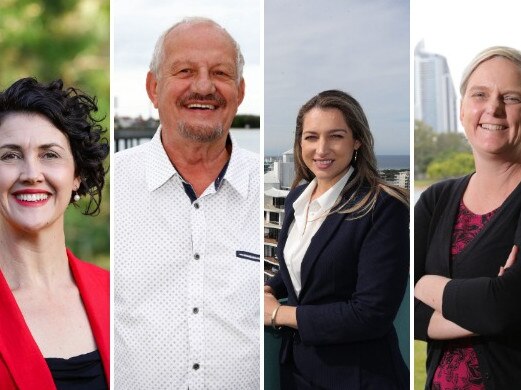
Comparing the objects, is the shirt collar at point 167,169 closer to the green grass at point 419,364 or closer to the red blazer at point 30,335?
the red blazer at point 30,335

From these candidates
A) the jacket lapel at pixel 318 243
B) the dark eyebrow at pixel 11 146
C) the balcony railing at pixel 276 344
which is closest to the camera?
the dark eyebrow at pixel 11 146

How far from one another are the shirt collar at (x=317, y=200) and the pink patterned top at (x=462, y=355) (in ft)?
1.71

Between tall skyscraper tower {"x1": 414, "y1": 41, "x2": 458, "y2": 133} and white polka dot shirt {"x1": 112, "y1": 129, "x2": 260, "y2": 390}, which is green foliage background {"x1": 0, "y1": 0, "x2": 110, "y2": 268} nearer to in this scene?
white polka dot shirt {"x1": 112, "y1": 129, "x2": 260, "y2": 390}

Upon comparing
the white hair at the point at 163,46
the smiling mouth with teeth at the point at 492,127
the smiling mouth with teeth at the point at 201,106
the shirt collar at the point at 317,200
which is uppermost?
the white hair at the point at 163,46

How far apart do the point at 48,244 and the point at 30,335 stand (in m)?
0.39

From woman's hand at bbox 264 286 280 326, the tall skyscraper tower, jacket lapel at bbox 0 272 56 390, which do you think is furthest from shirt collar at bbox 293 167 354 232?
jacket lapel at bbox 0 272 56 390

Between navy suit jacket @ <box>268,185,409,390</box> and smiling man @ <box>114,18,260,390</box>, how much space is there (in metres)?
0.23

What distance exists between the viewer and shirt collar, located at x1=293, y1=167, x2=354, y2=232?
3.40 meters

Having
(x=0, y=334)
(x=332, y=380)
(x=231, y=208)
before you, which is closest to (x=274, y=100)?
(x=231, y=208)

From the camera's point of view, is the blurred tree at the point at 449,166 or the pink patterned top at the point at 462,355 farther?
the blurred tree at the point at 449,166

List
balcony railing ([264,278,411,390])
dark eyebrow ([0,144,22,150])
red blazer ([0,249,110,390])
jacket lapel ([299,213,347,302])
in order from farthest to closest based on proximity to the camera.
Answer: balcony railing ([264,278,411,390]), jacket lapel ([299,213,347,302]), dark eyebrow ([0,144,22,150]), red blazer ([0,249,110,390])

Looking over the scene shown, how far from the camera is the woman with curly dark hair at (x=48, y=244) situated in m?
3.23

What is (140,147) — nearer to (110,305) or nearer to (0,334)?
(110,305)

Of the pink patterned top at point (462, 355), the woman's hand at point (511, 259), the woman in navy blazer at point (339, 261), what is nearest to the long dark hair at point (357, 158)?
the woman in navy blazer at point (339, 261)
